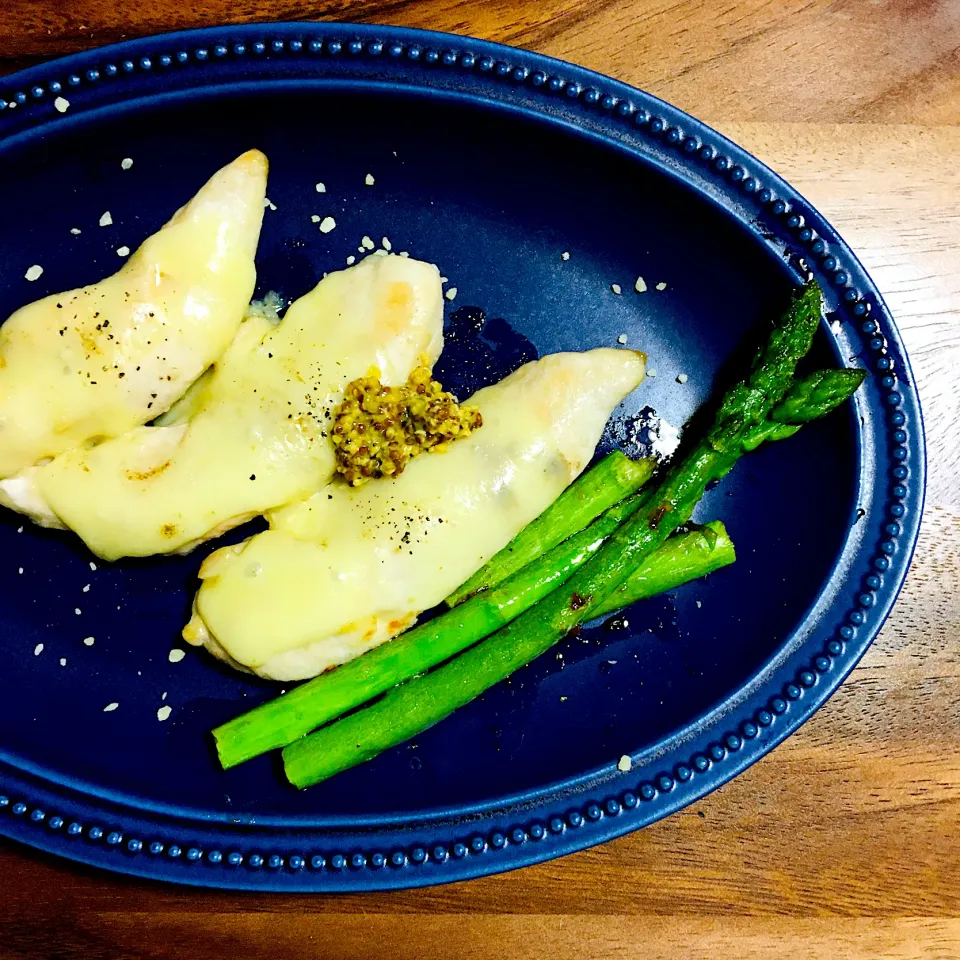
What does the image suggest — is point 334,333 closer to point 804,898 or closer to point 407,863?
point 407,863

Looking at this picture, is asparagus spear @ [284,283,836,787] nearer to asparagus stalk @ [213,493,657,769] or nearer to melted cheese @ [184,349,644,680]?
asparagus stalk @ [213,493,657,769]

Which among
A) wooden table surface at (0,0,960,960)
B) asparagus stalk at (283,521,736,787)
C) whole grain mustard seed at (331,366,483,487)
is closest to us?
whole grain mustard seed at (331,366,483,487)

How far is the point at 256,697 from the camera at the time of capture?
7.39ft

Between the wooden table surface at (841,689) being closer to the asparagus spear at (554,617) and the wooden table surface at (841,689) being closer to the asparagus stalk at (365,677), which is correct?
the asparagus spear at (554,617)

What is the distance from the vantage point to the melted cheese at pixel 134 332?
2016mm

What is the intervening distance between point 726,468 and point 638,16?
4.46 ft

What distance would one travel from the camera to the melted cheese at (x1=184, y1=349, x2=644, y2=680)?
6.67 feet

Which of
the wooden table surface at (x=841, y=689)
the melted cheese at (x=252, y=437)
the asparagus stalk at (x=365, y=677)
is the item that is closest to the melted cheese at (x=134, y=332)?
the melted cheese at (x=252, y=437)

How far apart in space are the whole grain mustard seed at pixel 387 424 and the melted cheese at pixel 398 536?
0.34 ft

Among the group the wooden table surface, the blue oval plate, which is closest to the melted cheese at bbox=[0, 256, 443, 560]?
the blue oval plate

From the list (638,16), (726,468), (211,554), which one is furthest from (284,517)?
(638,16)

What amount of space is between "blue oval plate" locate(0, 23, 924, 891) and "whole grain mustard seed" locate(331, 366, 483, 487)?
0.37 metres

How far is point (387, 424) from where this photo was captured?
1.99 m

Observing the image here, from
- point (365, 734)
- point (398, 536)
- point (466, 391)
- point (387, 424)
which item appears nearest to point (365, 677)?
point (365, 734)
